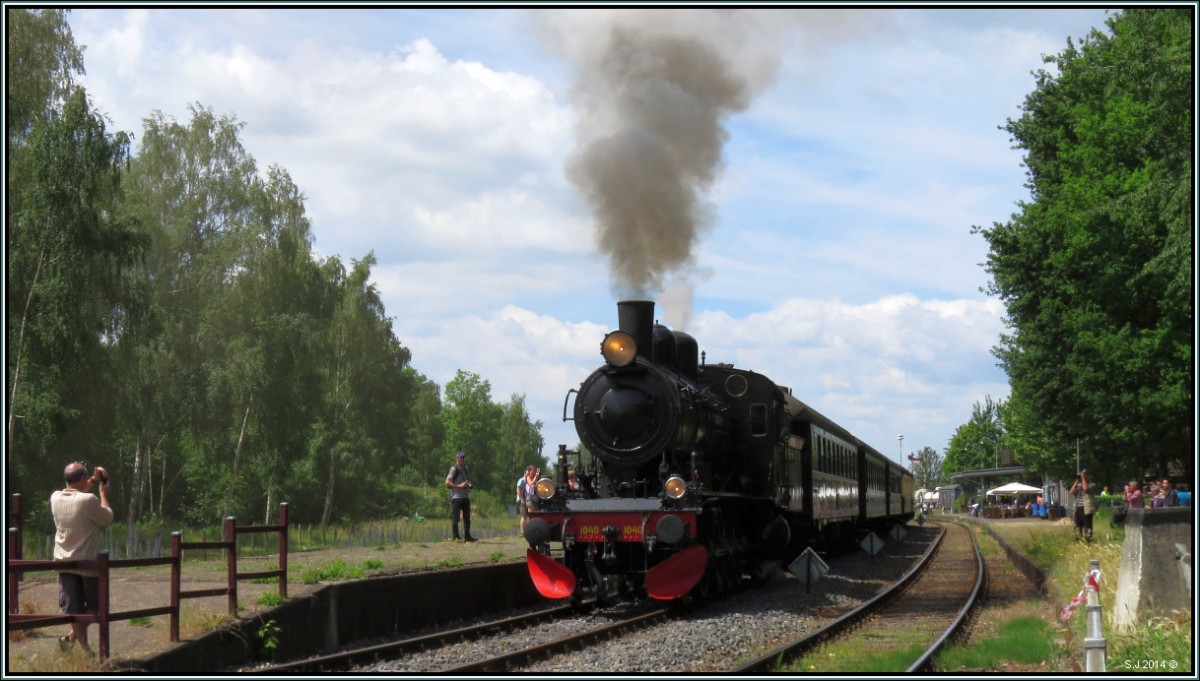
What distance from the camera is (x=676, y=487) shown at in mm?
12945

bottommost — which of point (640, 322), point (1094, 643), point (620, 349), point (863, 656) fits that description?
point (863, 656)

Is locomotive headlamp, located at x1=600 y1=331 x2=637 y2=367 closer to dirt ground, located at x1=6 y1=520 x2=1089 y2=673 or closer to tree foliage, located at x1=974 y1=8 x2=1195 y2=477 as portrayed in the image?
dirt ground, located at x1=6 y1=520 x2=1089 y2=673

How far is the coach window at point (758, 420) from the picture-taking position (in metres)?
16.0

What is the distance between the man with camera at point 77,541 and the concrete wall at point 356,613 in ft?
1.85

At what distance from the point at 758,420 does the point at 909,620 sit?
3.58 m

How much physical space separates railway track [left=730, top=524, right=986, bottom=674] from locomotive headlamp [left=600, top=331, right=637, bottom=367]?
388cm

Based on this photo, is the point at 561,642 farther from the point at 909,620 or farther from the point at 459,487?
the point at 459,487

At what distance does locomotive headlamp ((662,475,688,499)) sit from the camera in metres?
12.9

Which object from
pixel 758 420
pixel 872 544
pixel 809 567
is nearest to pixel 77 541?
pixel 809 567

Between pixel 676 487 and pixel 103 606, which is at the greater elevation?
pixel 676 487

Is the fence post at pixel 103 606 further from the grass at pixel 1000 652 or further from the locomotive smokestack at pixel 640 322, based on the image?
the locomotive smokestack at pixel 640 322

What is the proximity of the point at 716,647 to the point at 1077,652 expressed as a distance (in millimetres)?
3170

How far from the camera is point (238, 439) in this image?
36750 mm
